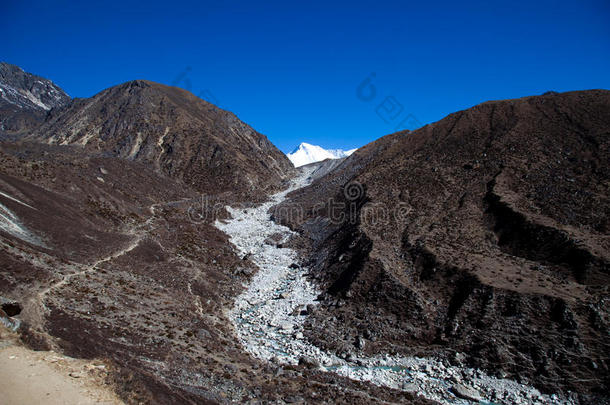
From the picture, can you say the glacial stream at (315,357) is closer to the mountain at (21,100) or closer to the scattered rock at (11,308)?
the scattered rock at (11,308)

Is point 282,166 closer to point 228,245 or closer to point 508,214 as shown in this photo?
point 228,245

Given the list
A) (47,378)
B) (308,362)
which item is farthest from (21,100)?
(47,378)

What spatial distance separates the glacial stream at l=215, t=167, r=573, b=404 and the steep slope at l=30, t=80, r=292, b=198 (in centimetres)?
5032

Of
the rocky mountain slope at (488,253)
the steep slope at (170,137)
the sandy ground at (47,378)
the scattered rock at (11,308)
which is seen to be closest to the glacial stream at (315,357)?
the rocky mountain slope at (488,253)

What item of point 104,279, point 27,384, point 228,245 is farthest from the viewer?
point 228,245

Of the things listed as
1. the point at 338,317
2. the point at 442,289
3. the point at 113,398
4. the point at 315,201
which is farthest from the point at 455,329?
the point at 315,201

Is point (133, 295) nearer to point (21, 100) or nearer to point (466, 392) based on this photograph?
point (466, 392)

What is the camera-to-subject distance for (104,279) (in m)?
25.5

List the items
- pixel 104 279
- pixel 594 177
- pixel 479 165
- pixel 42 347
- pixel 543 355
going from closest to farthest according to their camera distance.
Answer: pixel 42 347 < pixel 543 355 < pixel 104 279 < pixel 594 177 < pixel 479 165

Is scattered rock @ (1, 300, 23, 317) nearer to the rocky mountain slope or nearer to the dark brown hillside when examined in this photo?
the dark brown hillside

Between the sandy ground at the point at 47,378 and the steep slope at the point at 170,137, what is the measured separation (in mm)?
68693

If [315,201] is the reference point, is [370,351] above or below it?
below

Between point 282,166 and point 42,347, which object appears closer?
point 42,347

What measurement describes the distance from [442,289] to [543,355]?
8.03 m
